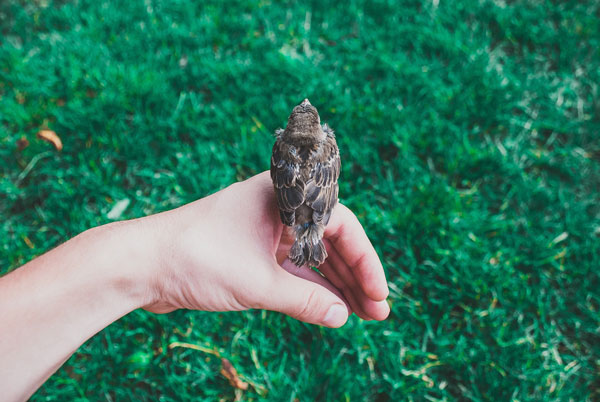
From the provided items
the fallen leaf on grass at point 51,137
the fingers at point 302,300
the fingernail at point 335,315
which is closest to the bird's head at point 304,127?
the fingers at point 302,300

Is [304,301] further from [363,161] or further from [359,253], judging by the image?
[363,161]

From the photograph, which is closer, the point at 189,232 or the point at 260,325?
the point at 189,232

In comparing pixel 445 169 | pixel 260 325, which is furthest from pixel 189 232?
pixel 445 169

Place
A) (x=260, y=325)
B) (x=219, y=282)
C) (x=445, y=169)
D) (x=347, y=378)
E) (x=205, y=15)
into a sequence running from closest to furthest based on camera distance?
(x=219, y=282)
(x=347, y=378)
(x=260, y=325)
(x=445, y=169)
(x=205, y=15)

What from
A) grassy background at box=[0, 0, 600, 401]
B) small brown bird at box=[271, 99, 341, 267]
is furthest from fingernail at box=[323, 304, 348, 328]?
grassy background at box=[0, 0, 600, 401]

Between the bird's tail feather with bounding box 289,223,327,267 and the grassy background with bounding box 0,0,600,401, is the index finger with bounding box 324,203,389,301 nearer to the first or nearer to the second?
the bird's tail feather with bounding box 289,223,327,267

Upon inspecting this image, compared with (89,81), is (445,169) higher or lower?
lower

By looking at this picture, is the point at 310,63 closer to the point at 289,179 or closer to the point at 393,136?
the point at 393,136
